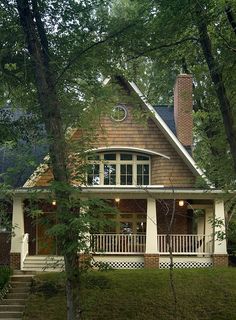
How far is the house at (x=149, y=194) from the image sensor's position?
854 inches

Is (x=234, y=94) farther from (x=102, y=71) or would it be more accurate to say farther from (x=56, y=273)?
(x=56, y=273)

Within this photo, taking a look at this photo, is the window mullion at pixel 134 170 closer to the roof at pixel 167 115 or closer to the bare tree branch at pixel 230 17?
the roof at pixel 167 115

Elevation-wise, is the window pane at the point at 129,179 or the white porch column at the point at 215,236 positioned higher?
the window pane at the point at 129,179

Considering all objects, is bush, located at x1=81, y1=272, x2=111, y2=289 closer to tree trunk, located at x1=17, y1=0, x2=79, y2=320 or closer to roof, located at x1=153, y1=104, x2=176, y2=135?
tree trunk, located at x1=17, y1=0, x2=79, y2=320

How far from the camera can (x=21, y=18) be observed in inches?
541

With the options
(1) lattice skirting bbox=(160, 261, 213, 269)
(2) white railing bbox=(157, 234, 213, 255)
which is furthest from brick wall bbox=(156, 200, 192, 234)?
(1) lattice skirting bbox=(160, 261, 213, 269)

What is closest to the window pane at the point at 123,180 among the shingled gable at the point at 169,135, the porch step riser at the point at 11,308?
the shingled gable at the point at 169,135

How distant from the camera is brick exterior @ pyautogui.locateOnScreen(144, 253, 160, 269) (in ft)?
70.6

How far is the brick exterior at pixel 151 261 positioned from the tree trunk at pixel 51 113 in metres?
9.36

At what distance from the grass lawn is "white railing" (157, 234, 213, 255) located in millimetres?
2641

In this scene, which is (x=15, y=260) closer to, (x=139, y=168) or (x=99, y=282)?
(x=99, y=282)

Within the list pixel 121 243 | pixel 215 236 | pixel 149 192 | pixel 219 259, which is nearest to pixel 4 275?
pixel 121 243

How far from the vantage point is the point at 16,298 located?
1791cm

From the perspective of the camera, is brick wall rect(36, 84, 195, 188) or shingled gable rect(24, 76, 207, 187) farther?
brick wall rect(36, 84, 195, 188)
